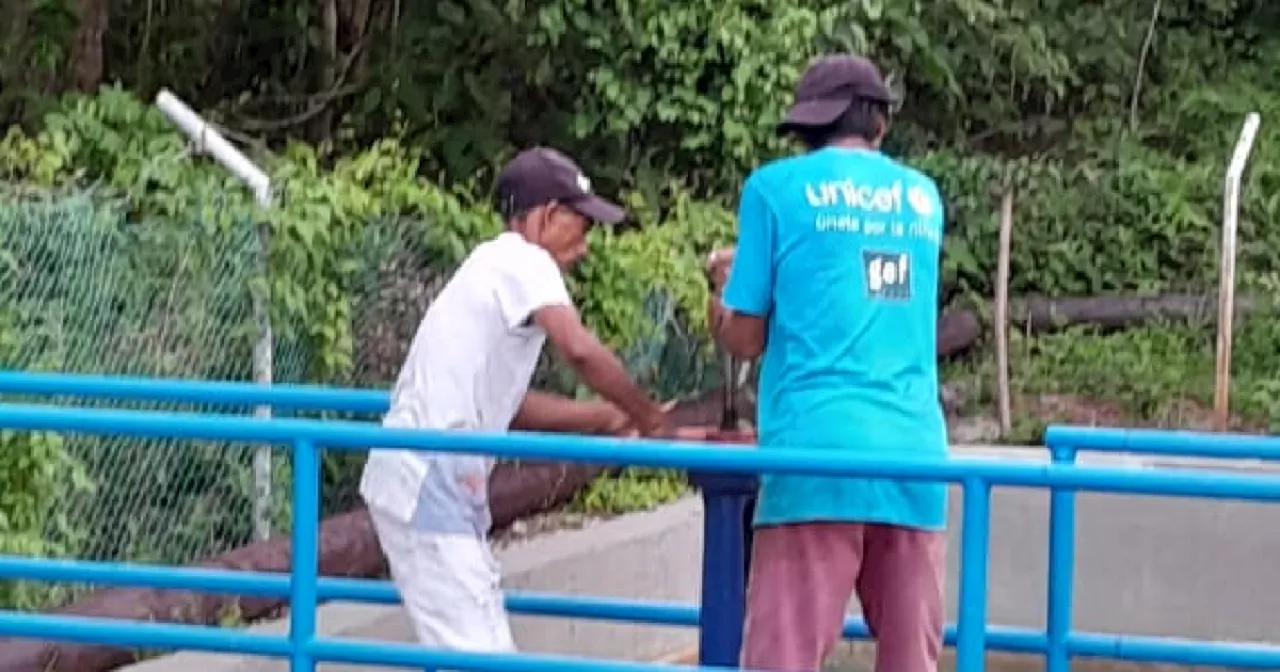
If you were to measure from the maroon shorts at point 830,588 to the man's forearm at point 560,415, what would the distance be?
660 mm

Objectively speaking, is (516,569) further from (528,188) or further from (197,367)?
(528,188)

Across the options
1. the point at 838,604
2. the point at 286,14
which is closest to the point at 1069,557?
the point at 838,604

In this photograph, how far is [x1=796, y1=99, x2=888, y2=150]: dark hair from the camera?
4.38m

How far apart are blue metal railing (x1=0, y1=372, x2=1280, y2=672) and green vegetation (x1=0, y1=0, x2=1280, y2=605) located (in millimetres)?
1649

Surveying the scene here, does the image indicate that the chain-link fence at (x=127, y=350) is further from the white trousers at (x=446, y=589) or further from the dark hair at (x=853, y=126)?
the dark hair at (x=853, y=126)

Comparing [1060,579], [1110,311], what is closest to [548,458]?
[1060,579]

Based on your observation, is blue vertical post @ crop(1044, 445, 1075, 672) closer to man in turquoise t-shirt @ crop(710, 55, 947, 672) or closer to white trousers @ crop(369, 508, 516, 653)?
man in turquoise t-shirt @ crop(710, 55, 947, 672)

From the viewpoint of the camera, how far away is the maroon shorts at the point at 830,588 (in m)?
4.30

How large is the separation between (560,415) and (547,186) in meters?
0.52

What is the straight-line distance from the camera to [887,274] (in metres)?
4.32

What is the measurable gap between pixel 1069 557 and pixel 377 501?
1.45 meters

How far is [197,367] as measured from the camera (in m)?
7.13

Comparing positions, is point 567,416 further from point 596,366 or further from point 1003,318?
point 1003,318

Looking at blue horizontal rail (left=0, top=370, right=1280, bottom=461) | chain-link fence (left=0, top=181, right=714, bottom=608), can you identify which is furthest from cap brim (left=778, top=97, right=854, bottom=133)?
chain-link fence (left=0, top=181, right=714, bottom=608)
